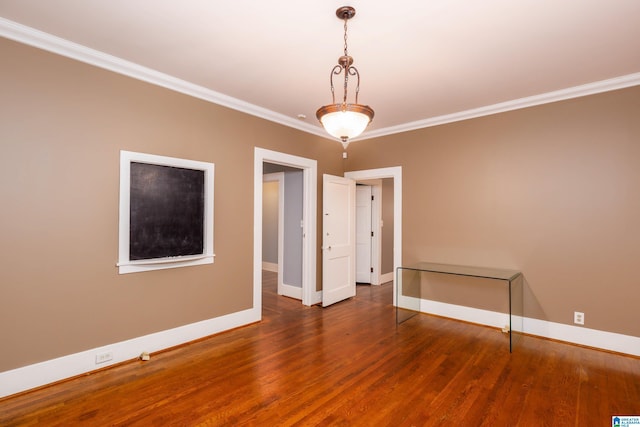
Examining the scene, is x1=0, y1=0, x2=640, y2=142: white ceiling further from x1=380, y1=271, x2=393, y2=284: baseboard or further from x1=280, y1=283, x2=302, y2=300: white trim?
x1=380, y1=271, x2=393, y2=284: baseboard

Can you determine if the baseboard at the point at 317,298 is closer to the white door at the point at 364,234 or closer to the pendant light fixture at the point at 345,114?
the white door at the point at 364,234

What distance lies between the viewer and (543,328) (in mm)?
3627

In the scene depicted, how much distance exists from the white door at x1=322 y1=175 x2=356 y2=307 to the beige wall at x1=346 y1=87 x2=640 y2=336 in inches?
40.7

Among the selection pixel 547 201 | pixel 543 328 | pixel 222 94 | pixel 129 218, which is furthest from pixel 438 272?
pixel 129 218

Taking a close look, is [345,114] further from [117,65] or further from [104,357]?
[104,357]

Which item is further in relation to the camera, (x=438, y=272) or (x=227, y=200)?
(x=438, y=272)

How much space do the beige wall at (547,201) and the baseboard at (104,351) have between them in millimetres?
2803

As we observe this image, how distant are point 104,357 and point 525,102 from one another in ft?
16.4

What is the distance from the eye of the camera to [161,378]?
2.69 metres

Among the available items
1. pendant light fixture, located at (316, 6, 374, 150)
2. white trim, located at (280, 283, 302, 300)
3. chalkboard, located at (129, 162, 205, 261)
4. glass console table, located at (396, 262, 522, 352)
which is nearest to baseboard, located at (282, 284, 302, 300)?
white trim, located at (280, 283, 302, 300)

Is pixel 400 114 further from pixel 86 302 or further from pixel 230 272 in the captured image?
pixel 86 302

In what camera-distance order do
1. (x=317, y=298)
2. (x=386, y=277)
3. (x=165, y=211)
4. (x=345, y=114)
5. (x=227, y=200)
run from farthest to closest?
(x=386, y=277)
(x=317, y=298)
(x=227, y=200)
(x=165, y=211)
(x=345, y=114)

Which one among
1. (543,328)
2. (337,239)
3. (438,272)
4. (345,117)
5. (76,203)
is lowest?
(543,328)

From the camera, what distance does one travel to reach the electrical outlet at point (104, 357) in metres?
2.79
